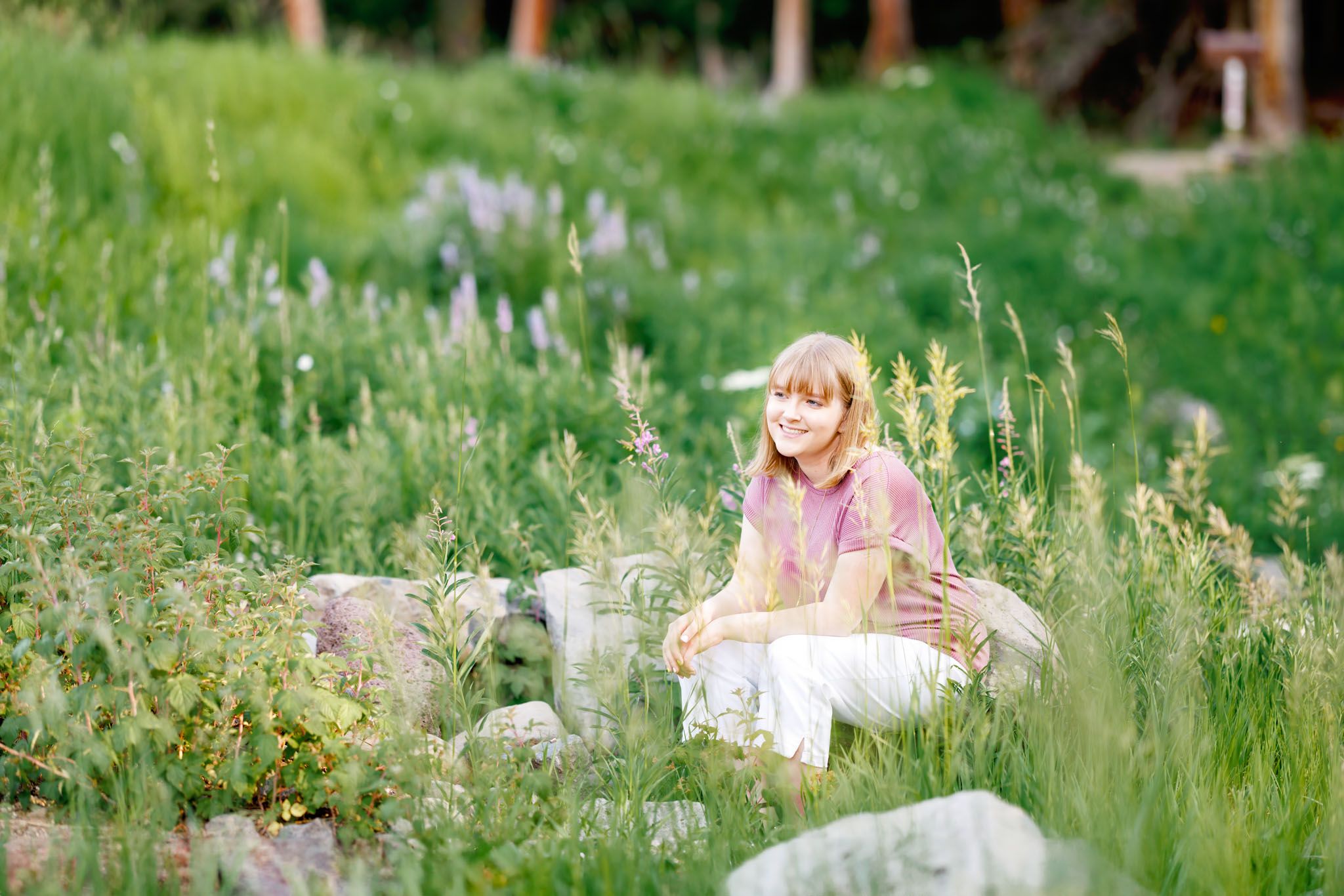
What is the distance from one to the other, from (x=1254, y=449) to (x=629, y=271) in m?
3.78

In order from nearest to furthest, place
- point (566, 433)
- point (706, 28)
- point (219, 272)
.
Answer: point (566, 433) → point (219, 272) → point (706, 28)

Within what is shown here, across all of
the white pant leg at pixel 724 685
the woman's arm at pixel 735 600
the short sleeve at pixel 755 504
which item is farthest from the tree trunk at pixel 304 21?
the white pant leg at pixel 724 685

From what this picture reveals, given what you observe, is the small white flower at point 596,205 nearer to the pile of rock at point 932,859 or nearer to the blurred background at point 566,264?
the blurred background at point 566,264

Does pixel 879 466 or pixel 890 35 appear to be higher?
pixel 890 35

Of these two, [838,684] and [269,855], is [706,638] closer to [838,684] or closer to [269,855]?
[838,684]

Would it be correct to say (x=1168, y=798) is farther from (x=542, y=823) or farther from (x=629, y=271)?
(x=629, y=271)

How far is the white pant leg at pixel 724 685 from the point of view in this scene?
2619 millimetres

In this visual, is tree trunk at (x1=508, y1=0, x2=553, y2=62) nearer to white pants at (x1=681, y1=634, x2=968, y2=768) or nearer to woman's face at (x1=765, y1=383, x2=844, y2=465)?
woman's face at (x1=765, y1=383, x2=844, y2=465)

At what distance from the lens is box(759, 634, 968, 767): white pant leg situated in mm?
2471

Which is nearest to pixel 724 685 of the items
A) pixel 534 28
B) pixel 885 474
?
pixel 885 474

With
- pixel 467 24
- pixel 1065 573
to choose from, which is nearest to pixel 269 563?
pixel 1065 573

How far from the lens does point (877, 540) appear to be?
250 cm

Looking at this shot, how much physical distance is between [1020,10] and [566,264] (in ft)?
46.2

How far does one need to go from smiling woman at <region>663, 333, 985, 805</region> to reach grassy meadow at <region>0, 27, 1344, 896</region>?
11 centimetres
